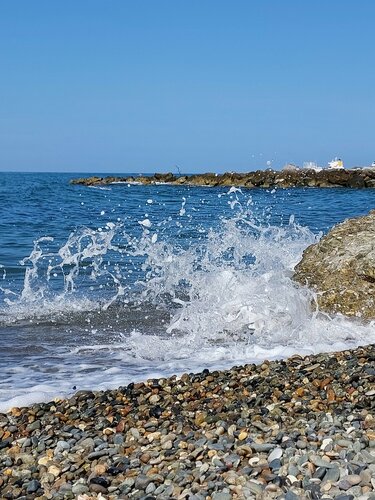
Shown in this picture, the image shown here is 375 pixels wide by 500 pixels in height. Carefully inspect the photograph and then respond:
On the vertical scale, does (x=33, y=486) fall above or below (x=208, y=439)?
below

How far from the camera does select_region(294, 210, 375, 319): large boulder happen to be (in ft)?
25.6

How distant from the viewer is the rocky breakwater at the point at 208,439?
3.14 meters

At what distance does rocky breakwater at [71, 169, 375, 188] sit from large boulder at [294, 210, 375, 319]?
43912 millimetres

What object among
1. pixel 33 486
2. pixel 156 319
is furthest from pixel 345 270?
pixel 33 486

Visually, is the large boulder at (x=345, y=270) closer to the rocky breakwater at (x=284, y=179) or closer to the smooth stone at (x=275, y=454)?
the smooth stone at (x=275, y=454)

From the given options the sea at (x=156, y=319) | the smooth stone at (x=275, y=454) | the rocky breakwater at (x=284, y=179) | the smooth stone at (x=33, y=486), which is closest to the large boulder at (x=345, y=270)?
the sea at (x=156, y=319)

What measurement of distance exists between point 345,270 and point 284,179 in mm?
49481

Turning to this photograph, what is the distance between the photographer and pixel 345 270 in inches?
318

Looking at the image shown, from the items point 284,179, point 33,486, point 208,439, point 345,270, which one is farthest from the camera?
point 284,179

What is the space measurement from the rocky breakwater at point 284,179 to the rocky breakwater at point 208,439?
159 feet

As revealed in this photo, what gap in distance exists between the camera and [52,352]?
6.50 metres

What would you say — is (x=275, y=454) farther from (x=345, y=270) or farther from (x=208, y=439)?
(x=345, y=270)

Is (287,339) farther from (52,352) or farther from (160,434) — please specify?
(160,434)

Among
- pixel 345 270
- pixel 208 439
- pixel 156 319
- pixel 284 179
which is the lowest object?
pixel 156 319
